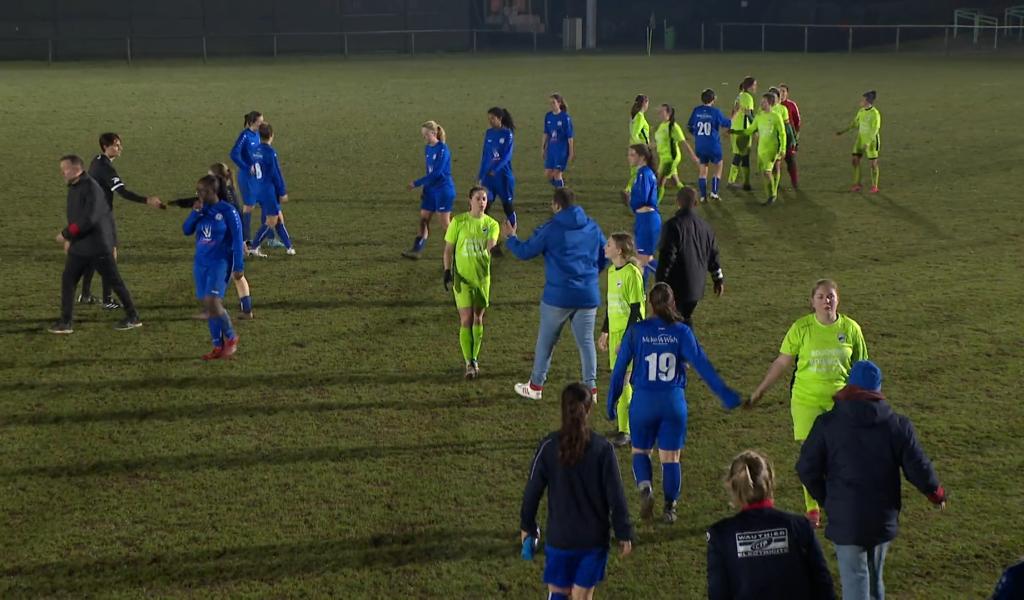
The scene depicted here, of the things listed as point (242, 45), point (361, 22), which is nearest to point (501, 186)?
point (242, 45)

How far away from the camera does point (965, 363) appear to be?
12289 millimetres

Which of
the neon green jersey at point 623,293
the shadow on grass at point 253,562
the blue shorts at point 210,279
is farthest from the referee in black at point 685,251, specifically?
the blue shorts at point 210,279

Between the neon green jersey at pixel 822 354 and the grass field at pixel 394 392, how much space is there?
1204 millimetres

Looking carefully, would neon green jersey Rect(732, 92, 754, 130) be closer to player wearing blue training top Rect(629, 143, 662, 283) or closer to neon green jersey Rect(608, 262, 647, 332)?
player wearing blue training top Rect(629, 143, 662, 283)

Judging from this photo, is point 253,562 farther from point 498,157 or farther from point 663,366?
point 498,157

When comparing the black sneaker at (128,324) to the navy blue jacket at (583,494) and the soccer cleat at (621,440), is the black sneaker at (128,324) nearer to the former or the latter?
the soccer cleat at (621,440)

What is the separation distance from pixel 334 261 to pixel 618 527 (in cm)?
1124

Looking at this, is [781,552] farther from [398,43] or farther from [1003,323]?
[398,43]

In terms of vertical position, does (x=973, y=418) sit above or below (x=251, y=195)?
below

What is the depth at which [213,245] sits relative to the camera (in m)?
12.2

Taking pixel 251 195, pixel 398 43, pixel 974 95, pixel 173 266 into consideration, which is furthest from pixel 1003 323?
pixel 398 43

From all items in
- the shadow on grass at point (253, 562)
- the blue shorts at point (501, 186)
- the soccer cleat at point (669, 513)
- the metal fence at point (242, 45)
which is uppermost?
the metal fence at point (242, 45)

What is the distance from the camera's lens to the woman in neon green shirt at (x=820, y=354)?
8062mm

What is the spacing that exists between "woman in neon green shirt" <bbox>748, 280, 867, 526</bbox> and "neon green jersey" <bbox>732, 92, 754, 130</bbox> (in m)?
14.4
